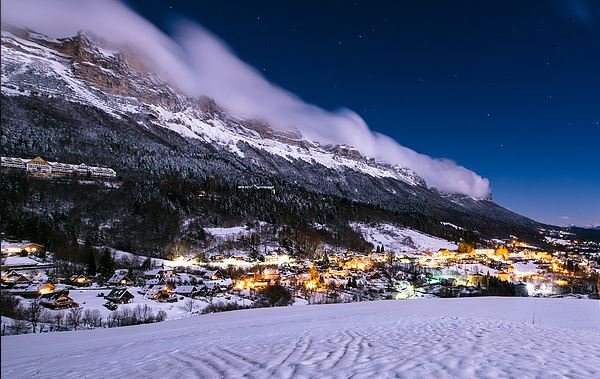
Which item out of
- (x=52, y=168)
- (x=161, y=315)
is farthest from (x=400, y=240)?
(x=52, y=168)

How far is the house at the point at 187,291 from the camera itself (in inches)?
2562

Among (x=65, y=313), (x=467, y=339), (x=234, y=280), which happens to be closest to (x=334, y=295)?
(x=234, y=280)

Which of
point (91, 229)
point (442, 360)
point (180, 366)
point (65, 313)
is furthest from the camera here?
point (91, 229)

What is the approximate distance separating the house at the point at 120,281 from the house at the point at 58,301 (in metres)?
19.9

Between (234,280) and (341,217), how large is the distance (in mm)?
120007

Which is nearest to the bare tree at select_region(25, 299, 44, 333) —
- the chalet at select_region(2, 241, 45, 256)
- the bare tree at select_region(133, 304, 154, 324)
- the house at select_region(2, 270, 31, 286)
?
the bare tree at select_region(133, 304, 154, 324)

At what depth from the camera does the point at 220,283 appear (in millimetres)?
78812

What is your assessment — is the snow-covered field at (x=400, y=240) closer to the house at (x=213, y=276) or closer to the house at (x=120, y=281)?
the house at (x=213, y=276)

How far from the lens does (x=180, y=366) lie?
10.2 m

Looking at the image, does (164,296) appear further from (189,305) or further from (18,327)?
(18,327)

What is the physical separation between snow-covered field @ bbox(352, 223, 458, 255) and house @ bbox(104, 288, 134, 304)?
131698mm

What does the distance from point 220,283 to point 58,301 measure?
33.4m

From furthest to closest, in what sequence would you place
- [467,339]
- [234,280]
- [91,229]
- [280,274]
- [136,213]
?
[136,213], [91,229], [280,274], [234,280], [467,339]

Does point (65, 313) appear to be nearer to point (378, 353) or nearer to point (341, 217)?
point (378, 353)
